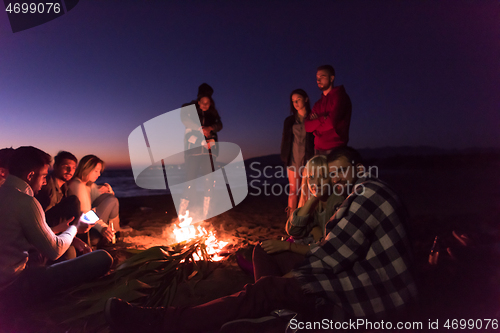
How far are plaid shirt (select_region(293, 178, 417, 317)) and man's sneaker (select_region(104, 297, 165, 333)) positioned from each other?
1.11m

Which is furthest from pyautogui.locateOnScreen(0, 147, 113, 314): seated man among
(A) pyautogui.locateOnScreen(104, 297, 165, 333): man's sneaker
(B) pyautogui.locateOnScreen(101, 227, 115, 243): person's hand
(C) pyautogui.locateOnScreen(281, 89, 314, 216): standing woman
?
(C) pyautogui.locateOnScreen(281, 89, 314, 216): standing woman

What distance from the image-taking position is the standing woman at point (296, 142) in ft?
14.3

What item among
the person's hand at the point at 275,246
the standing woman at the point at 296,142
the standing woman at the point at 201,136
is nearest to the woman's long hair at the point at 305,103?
the standing woman at the point at 296,142

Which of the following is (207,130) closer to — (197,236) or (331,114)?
(197,236)

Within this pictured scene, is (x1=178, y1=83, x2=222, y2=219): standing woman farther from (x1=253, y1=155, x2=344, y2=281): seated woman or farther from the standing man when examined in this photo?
(x1=253, y1=155, x2=344, y2=281): seated woman

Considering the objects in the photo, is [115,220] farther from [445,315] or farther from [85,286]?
[445,315]

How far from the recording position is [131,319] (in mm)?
1839

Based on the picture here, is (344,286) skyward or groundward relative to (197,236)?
skyward

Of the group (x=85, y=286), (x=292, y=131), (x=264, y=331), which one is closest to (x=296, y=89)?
(x=292, y=131)

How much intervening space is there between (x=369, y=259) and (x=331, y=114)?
236cm

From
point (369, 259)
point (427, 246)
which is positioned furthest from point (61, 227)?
point (427, 246)

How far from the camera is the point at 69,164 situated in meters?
3.55

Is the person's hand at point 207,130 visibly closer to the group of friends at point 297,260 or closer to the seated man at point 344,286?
the group of friends at point 297,260

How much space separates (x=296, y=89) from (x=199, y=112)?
1884mm
